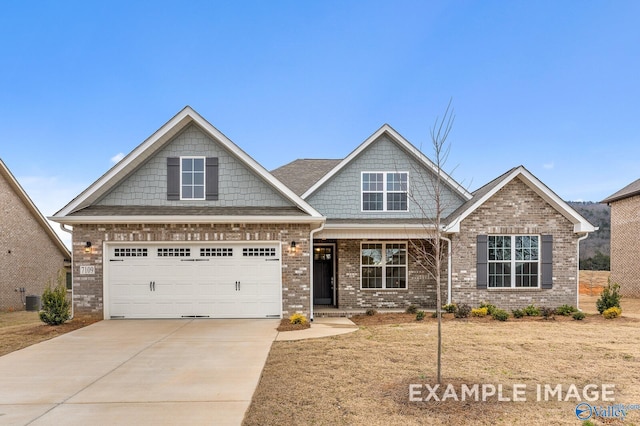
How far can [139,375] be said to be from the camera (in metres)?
6.45

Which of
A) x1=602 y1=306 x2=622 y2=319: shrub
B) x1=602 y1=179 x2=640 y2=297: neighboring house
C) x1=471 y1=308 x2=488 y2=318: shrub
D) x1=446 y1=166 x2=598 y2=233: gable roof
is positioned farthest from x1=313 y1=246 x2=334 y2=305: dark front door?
x1=602 y1=179 x2=640 y2=297: neighboring house

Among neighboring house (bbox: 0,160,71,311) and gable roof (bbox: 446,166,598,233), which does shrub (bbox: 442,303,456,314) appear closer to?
gable roof (bbox: 446,166,598,233)

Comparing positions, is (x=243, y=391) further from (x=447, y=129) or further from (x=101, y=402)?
(x=447, y=129)

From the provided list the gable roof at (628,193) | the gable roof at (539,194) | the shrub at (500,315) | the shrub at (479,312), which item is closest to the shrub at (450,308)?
the shrub at (479,312)

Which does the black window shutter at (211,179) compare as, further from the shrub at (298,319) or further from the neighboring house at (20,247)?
the neighboring house at (20,247)

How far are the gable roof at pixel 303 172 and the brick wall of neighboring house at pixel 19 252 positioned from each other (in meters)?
11.8

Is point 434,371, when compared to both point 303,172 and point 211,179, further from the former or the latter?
point 303,172

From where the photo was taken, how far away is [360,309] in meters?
13.5

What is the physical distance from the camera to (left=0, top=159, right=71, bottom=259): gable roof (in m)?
17.7

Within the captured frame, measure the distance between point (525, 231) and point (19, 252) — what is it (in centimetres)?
2190

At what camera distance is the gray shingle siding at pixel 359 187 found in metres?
14.0

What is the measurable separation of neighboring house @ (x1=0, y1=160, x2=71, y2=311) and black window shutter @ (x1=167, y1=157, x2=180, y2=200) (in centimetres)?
1016

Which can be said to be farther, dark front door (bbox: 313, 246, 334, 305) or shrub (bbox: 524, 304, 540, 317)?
dark front door (bbox: 313, 246, 334, 305)

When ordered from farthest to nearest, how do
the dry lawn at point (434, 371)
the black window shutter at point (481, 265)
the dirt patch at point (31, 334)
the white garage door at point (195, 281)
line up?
1. the black window shutter at point (481, 265)
2. the white garage door at point (195, 281)
3. the dirt patch at point (31, 334)
4. the dry lawn at point (434, 371)
